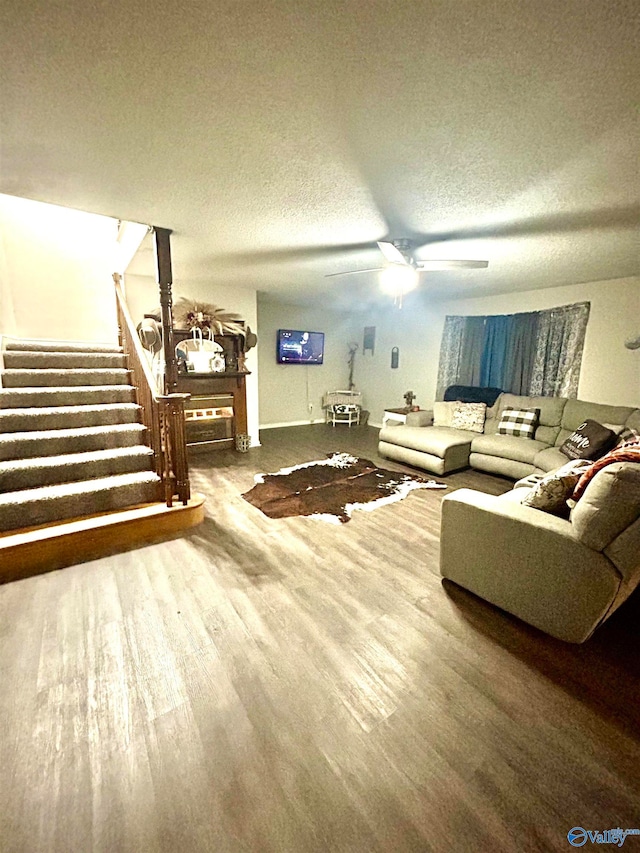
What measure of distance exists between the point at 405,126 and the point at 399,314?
16.6 feet

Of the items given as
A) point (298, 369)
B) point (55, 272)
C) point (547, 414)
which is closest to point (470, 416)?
point (547, 414)

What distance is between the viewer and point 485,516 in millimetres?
1879

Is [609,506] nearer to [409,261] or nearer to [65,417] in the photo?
[409,261]

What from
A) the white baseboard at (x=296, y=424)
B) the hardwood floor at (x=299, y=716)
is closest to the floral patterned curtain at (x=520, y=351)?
the white baseboard at (x=296, y=424)

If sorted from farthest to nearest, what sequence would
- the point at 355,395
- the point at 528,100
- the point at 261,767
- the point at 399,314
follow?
the point at 355,395
the point at 399,314
the point at 528,100
the point at 261,767

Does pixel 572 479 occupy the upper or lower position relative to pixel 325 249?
lower

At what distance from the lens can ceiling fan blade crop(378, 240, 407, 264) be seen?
99.2 inches

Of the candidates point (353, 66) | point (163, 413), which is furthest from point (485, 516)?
point (163, 413)

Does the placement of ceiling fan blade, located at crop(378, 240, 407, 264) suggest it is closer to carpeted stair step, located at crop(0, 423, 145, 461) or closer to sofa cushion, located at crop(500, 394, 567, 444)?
carpeted stair step, located at crop(0, 423, 145, 461)

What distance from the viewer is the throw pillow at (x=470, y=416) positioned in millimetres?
4590

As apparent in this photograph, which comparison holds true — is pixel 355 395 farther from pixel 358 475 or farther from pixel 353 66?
pixel 353 66

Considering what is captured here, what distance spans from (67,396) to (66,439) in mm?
563

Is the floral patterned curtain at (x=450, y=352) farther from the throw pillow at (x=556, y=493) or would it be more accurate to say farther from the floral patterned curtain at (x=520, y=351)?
the throw pillow at (x=556, y=493)

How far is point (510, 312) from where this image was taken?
4879 mm
